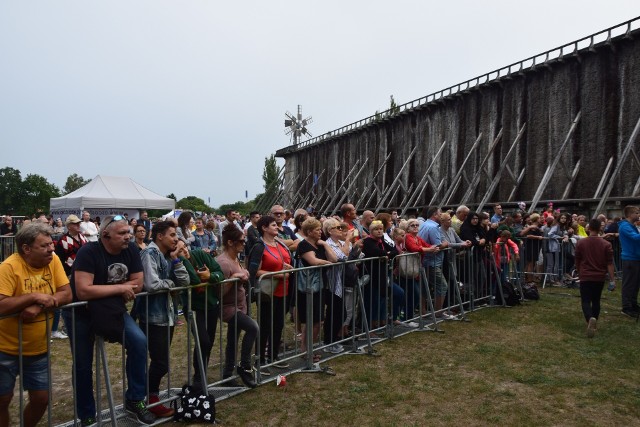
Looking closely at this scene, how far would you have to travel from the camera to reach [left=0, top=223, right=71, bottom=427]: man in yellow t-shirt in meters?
3.37

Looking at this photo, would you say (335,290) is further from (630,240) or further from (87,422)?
(630,240)

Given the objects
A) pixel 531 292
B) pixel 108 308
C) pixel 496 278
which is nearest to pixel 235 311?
pixel 108 308

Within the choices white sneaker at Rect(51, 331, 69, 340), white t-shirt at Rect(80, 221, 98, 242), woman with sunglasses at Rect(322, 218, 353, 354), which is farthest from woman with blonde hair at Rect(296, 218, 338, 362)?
white t-shirt at Rect(80, 221, 98, 242)

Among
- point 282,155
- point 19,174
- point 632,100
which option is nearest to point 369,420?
point 632,100

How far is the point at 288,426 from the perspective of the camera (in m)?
4.26

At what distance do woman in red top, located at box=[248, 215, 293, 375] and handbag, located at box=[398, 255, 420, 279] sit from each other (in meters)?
2.26

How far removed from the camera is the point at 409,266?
7422mm

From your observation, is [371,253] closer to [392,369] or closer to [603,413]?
[392,369]

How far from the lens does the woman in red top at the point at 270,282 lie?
5422 millimetres

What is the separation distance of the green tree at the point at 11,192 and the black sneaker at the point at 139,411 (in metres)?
78.4

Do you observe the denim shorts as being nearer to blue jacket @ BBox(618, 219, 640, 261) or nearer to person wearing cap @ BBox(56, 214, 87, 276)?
person wearing cap @ BBox(56, 214, 87, 276)

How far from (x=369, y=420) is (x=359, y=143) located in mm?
38372

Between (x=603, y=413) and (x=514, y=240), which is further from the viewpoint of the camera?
(x=514, y=240)

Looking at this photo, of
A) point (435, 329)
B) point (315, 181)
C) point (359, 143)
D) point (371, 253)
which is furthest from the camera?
point (315, 181)
